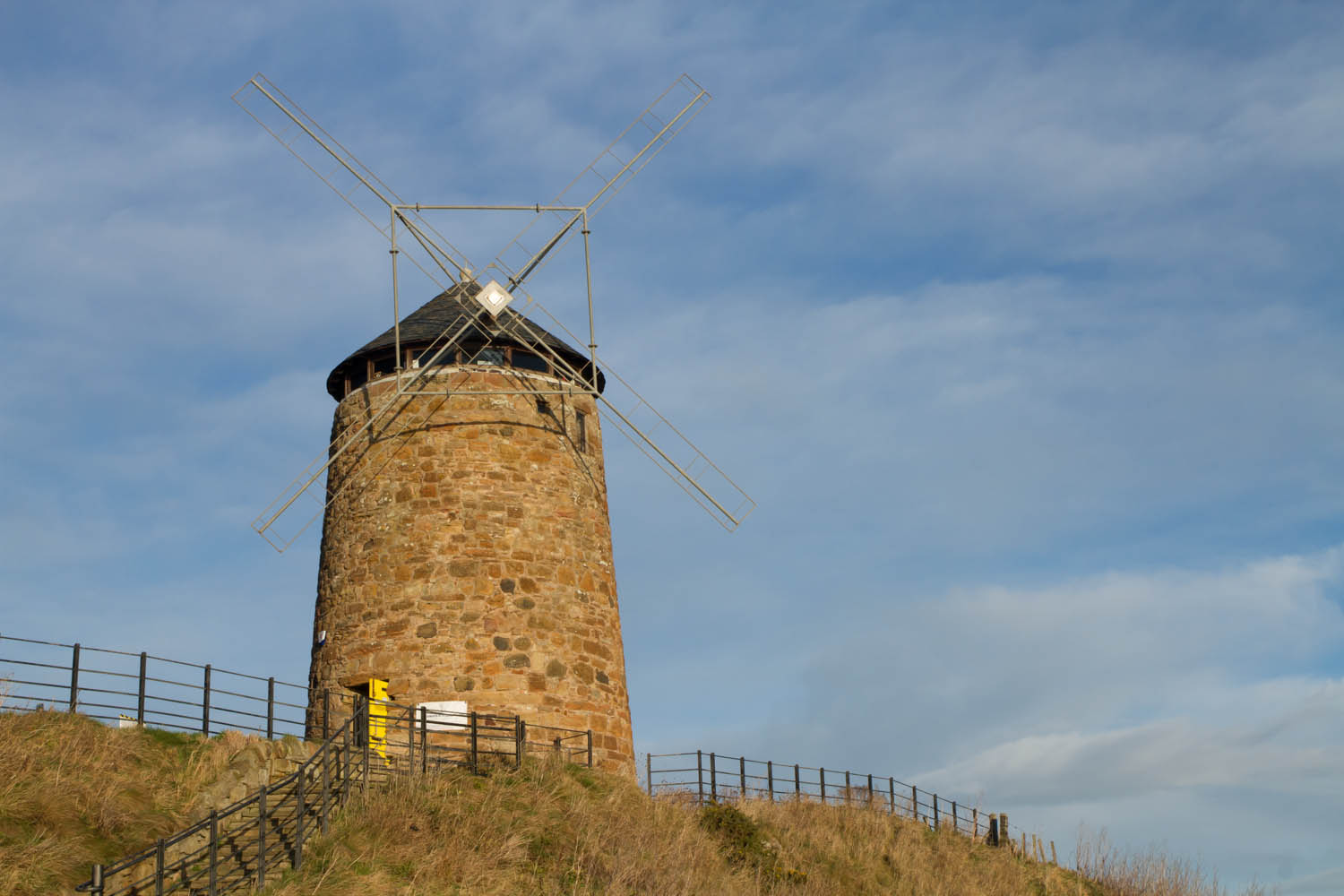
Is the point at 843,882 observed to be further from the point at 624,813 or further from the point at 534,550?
Answer: the point at 534,550

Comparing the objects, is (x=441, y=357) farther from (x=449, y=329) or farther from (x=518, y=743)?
(x=518, y=743)

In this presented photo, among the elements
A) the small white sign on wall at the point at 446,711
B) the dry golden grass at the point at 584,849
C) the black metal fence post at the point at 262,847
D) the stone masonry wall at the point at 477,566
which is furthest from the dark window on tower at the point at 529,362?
the black metal fence post at the point at 262,847

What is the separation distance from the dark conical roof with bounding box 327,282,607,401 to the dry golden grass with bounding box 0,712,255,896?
325 inches

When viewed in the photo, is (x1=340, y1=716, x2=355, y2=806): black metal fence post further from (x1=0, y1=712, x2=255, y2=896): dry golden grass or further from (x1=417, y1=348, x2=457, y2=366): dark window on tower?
(x1=417, y1=348, x2=457, y2=366): dark window on tower

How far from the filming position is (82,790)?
1480 cm

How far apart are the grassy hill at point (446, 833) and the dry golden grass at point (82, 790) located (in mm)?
18

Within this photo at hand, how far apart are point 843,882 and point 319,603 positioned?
934cm

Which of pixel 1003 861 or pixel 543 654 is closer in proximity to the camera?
Answer: pixel 543 654

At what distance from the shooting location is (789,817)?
2339 centimetres

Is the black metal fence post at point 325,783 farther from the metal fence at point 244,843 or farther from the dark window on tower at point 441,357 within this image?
the dark window on tower at point 441,357

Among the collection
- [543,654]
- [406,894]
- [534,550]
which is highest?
[534,550]

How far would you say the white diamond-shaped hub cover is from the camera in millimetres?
23984

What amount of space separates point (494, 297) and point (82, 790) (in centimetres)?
1144

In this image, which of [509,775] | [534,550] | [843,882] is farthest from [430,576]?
[843,882]
